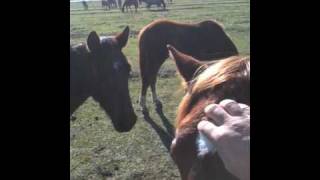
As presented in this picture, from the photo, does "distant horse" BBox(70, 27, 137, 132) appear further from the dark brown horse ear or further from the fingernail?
the fingernail

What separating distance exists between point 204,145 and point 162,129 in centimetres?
339

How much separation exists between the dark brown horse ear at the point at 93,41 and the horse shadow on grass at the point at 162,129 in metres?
1.39

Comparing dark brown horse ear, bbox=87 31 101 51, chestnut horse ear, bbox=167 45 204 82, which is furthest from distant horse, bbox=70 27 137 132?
chestnut horse ear, bbox=167 45 204 82

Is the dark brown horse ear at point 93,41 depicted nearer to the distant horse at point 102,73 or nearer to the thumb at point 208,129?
the distant horse at point 102,73

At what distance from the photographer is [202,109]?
0.90 meters

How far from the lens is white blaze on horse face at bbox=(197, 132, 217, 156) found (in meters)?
0.78

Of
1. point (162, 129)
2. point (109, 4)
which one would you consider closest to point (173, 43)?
point (162, 129)

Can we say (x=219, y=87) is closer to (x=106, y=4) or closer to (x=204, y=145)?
(x=204, y=145)

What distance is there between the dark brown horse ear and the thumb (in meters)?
1.93
